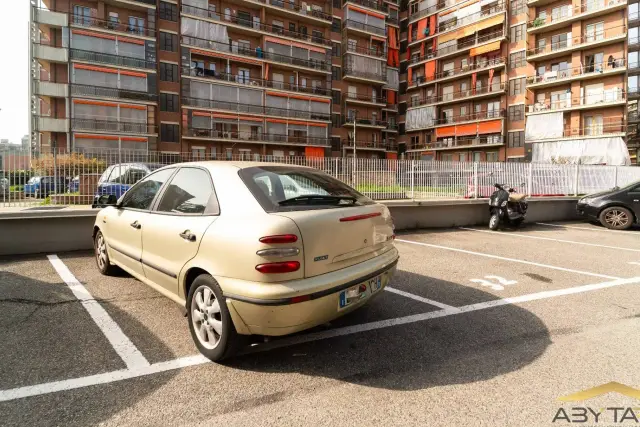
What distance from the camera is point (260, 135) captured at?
3666 cm

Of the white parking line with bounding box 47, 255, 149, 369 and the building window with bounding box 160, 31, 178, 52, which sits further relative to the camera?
the building window with bounding box 160, 31, 178, 52

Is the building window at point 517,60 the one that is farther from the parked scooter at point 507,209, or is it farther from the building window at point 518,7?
the parked scooter at point 507,209

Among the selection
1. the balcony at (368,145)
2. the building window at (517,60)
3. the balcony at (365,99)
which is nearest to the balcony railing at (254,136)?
the balcony at (368,145)

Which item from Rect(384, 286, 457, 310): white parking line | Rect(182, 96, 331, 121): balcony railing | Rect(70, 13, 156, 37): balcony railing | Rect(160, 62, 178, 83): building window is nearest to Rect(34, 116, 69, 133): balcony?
Rect(70, 13, 156, 37): balcony railing

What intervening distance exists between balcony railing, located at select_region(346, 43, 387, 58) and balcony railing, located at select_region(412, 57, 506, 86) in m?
6.20

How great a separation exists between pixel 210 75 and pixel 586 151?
3541cm

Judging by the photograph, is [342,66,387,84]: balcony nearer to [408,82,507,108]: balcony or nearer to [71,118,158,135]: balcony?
[408,82,507,108]: balcony

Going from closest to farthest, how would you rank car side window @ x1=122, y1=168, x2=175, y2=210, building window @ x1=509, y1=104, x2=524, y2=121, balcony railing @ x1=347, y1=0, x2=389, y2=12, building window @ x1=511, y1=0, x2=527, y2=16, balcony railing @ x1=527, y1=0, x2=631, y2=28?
car side window @ x1=122, y1=168, x2=175, y2=210 → balcony railing @ x1=527, y1=0, x2=631, y2=28 → building window @ x1=511, y1=0, x2=527, y2=16 → building window @ x1=509, y1=104, x2=524, y2=121 → balcony railing @ x1=347, y1=0, x2=389, y2=12

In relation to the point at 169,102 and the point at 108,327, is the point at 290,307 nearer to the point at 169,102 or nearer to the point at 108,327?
the point at 108,327

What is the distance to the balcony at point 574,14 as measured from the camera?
31656mm

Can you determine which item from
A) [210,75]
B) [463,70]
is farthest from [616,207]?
[463,70]

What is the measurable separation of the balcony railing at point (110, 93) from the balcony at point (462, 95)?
108ft

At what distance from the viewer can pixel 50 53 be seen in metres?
28.8

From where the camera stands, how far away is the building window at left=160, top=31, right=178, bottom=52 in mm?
32375
